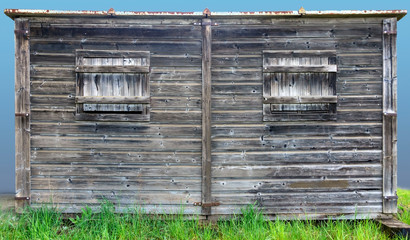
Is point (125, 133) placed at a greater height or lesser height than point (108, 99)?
lesser

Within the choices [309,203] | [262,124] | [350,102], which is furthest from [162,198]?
[350,102]

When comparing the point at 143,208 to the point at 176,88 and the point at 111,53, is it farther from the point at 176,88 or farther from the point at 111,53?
the point at 111,53

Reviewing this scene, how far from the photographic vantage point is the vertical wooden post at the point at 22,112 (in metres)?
5.89

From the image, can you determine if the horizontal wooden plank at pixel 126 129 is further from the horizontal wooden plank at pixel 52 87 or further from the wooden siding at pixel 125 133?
the horizontal wooden plank at pixel 52 87

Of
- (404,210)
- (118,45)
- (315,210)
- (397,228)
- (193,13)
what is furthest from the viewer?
(404,210)

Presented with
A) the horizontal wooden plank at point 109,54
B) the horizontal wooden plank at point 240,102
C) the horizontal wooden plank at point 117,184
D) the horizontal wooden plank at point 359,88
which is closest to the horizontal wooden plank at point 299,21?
the horizontal wooden plank at point 359,88

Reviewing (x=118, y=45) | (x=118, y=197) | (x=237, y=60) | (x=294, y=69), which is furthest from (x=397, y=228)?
(x=118, y=45)

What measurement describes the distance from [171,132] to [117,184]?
4.60 ft

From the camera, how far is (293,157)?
19.7 ft

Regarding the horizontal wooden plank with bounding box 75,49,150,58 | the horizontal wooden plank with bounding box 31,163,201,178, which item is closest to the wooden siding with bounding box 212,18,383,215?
the horizontal wooden plank with bounding box 31,163,201,178

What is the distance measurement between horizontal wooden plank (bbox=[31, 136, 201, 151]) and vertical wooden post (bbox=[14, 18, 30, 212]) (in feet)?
0.74

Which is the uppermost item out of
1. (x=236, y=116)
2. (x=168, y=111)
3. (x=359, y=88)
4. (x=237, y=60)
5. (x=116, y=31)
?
(x=116, y=31)

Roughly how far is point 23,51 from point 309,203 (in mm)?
6098

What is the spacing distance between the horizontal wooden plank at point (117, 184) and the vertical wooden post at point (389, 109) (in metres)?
3.62
